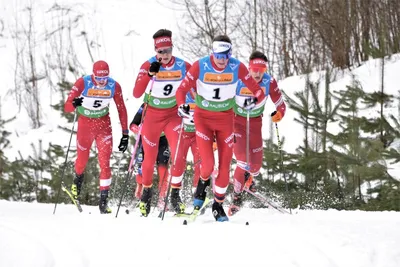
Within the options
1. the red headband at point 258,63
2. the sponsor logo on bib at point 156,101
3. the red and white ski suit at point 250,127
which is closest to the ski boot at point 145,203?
the sponsor logo on bib at point 156,101

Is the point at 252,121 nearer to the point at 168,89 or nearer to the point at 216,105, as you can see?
the point at 168,89

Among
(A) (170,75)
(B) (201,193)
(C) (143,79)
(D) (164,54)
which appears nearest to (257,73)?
(A) (170,75)

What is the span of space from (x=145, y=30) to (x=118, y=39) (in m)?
1.19

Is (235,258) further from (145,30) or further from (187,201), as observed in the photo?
(145,30)

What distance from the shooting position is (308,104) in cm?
1265

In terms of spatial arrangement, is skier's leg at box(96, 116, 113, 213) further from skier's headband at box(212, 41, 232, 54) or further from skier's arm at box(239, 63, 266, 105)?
skier's headband at box(212, 41, 232, 54)

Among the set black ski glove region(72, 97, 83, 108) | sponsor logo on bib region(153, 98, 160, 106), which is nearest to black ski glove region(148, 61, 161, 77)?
sponsor logo on bib region(153, 98, 160, 106)

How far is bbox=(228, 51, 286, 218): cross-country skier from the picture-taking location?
8.55 m

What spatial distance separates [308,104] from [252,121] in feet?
13.3

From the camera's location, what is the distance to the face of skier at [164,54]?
26.3ft

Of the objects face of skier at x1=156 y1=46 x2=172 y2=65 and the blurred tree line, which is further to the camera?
the blurred tree line

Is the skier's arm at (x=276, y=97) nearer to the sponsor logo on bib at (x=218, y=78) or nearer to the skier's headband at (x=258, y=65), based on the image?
the skier's headband at (x=258, y=65)

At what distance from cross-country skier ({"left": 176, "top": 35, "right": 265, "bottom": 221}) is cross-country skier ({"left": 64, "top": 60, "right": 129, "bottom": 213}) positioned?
2.06m

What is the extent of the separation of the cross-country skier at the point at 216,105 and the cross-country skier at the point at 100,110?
206 cm
